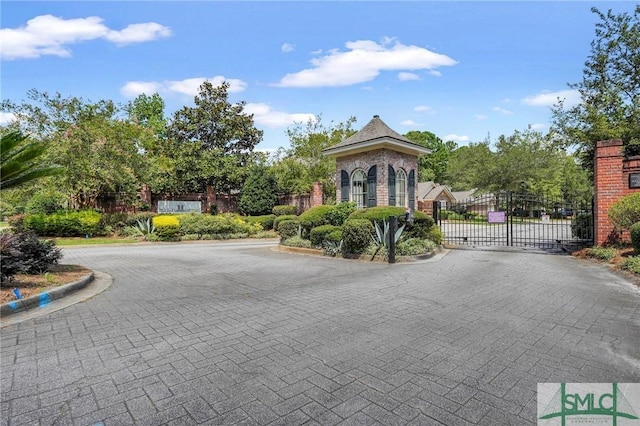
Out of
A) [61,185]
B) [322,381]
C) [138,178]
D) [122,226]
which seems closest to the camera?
[322,381]

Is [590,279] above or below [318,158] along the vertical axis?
below

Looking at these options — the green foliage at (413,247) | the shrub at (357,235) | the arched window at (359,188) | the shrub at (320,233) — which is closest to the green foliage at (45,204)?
the shrub at (320,233)

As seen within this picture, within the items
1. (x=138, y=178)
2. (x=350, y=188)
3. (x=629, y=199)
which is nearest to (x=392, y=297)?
(x=629, y=199)

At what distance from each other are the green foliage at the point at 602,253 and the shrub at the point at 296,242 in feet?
27.9

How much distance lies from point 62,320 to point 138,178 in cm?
1814

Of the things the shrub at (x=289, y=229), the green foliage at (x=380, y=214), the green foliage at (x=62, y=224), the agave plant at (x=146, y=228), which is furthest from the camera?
the green foliage at (x=62, y=224)

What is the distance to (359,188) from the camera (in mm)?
15969

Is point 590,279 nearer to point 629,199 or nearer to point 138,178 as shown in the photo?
point 629,199

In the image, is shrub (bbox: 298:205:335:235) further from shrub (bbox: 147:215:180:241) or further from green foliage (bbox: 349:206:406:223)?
shrub (bbox: 147:215:180:241)

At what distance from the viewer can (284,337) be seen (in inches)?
164

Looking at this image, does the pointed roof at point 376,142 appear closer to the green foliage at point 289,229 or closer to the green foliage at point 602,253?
the green foliage at point 289,229

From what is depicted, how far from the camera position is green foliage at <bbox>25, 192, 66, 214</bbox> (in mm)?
18906

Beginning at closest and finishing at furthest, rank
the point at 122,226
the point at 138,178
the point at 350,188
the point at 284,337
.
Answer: the point at 284,337 < the point at 350,188 < the point at 122,226 < the point at 138,178

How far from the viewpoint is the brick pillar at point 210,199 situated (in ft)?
82.0
